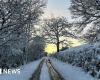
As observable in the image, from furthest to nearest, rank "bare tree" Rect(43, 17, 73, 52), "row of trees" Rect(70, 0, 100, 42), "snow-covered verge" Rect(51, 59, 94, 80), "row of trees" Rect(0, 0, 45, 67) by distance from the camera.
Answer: "bare tree" Rect(43, 17, 73, 52)
"row of trees" Rect(70, 0, 100, 42)
"row of trees" Rect(0, 0, 45, 67)
"snow-covered verge" Rect(51, 59, 94, 80)

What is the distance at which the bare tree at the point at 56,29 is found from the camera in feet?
226

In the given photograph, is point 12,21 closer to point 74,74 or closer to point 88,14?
point 74,74

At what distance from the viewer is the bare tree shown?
226 feet

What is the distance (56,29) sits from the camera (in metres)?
69.7

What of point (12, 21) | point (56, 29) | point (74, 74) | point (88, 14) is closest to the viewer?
point (12, 21)

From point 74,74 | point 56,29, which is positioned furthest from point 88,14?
point 56,29

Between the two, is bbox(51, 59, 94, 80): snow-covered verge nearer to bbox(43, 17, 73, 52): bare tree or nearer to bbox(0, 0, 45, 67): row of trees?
Result: bbox(0, 0, 45, 67): row of trees

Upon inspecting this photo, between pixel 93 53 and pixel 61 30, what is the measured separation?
4824cm

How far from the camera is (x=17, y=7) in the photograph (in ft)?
69.3

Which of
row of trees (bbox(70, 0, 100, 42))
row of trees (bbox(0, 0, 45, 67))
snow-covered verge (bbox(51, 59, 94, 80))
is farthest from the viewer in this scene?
row of trees (bbox(70, 0, 100, 42))

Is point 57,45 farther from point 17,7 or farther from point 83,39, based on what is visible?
point 17,7

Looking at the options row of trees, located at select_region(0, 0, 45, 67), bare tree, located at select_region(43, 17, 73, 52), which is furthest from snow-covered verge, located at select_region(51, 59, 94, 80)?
bare tree, located at select_region(43, 17, 73, 52)

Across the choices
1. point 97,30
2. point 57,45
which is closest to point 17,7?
point 97,30

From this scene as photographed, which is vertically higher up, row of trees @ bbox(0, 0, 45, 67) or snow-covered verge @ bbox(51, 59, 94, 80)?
row of trees @ bbox(0, 0, 45, 67)
